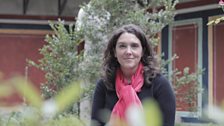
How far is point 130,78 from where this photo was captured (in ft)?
8.49

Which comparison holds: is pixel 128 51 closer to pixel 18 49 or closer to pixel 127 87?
pixel 127 87

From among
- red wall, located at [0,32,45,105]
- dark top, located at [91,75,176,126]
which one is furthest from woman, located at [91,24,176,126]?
red wall, located at [0,32,45,105]

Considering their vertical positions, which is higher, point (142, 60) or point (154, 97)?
point (142, 60)

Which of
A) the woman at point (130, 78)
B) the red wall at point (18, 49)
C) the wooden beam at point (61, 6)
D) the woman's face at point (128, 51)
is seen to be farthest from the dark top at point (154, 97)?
the red wall at point (18, 49)

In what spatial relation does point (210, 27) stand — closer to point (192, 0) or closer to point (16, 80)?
point (192, 0)

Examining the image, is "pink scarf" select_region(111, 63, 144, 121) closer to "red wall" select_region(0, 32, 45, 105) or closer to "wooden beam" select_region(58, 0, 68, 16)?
"wooden beam" select_region(58, 0, 68, 16)

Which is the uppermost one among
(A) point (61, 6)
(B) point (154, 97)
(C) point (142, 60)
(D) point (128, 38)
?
(A) point (61, 6)

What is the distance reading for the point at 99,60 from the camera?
5.93 m

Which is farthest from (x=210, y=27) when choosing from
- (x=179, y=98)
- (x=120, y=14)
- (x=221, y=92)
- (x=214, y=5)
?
(x=120, y=14)

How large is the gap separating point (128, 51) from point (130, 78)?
13 cm

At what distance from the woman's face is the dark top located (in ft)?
0.41

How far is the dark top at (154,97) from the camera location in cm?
243

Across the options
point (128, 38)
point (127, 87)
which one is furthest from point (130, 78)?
point (128, 38)

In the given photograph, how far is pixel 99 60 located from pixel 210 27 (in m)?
3.77
